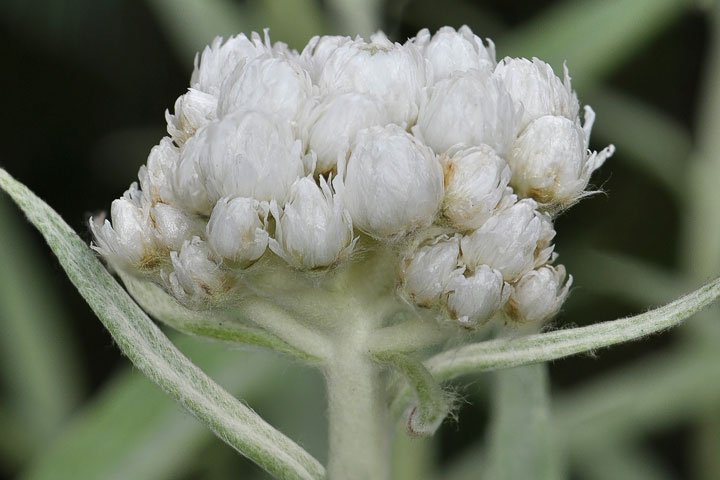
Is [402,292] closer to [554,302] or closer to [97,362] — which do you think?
[554,302]

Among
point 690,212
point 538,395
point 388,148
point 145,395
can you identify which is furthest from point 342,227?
point 690,212

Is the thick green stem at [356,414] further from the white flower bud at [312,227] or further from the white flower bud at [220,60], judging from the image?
the white flower bud at [220,60]

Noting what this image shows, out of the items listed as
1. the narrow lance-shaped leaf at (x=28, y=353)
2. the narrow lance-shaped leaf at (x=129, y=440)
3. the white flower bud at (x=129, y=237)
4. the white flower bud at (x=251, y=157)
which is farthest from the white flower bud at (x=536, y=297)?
the narrow lance-shaped leaf at (x=28, y=353)

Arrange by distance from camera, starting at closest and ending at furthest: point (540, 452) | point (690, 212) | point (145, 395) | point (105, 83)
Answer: point (540, 452), point (145, 395), point (690, 212), point (105, 83)

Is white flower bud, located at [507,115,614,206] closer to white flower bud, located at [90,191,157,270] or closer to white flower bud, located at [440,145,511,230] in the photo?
white flower bud, located at [440,145,511,230]

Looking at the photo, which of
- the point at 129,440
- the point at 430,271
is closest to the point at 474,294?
the point at 430,271

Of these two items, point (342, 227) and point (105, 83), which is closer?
point (342, 227)

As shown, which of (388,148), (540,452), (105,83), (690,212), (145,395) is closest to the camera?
(388,148)

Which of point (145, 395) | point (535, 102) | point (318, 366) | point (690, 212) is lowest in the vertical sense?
point (690, 212)
